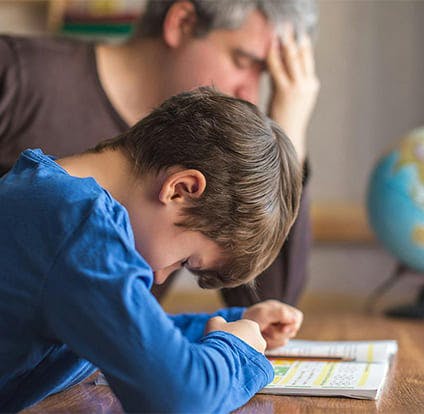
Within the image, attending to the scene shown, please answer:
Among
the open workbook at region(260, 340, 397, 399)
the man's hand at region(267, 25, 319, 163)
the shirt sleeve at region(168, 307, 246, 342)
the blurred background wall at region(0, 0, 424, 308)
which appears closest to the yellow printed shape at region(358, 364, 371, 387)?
the open workbook at region(260, 340, 397, 399)

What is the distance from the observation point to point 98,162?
3.26 feet

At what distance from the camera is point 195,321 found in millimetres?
1323

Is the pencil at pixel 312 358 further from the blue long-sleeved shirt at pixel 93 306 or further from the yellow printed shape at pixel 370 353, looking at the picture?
the blue long-sleeved shirt at pixel 93 306

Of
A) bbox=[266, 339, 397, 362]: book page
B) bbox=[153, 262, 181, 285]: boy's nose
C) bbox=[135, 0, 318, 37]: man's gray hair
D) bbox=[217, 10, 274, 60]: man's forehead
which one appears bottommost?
bbox=[266, 339, 397, 362]: book page

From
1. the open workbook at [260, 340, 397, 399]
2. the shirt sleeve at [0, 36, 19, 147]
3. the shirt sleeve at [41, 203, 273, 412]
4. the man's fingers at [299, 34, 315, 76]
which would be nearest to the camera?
the shirt sleeve at [41, 203, 273, 412]

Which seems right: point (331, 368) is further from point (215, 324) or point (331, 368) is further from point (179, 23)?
point (179, 23)

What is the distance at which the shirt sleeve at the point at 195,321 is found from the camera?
1.31m

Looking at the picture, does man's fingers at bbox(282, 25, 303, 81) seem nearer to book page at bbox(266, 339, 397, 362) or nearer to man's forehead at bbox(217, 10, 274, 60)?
man's forehead at bbox(217, 10, 274, 60)

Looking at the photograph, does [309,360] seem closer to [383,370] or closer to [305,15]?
[383,370]

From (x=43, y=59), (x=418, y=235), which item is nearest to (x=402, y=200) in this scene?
(x=418, y=235)

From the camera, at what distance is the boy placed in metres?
0.79

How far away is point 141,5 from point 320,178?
855mm

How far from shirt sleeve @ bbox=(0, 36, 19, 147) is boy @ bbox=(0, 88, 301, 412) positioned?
29.2 inches

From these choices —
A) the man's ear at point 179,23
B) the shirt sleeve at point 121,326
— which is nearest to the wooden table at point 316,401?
the shirt sleeve at point 121,326
